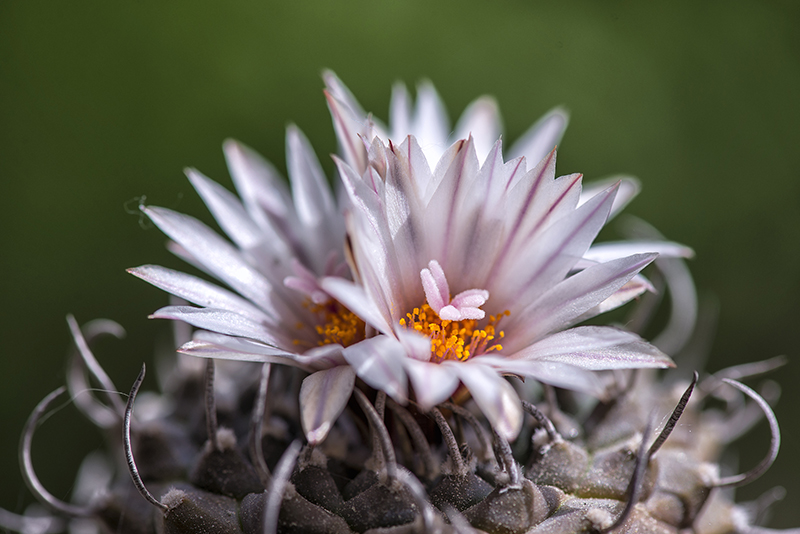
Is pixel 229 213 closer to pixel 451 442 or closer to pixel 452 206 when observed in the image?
pixel 452 206

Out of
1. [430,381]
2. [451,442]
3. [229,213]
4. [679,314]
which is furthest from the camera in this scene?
[679,314]

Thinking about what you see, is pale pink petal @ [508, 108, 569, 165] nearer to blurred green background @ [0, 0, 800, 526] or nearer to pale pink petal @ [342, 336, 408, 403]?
pale pink petal @ [342, 336, 408, 403]

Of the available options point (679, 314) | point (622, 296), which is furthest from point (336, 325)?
point (679, 314)

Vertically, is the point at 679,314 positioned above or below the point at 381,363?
below

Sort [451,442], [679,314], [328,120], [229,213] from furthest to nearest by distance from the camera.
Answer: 1. [328,120]
2. [679,314]
3. [229,213]
4. [451,442]

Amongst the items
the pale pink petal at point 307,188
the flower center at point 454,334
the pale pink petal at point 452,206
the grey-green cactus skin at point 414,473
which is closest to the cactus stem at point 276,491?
the grey-green cactus skin at point 414,473
